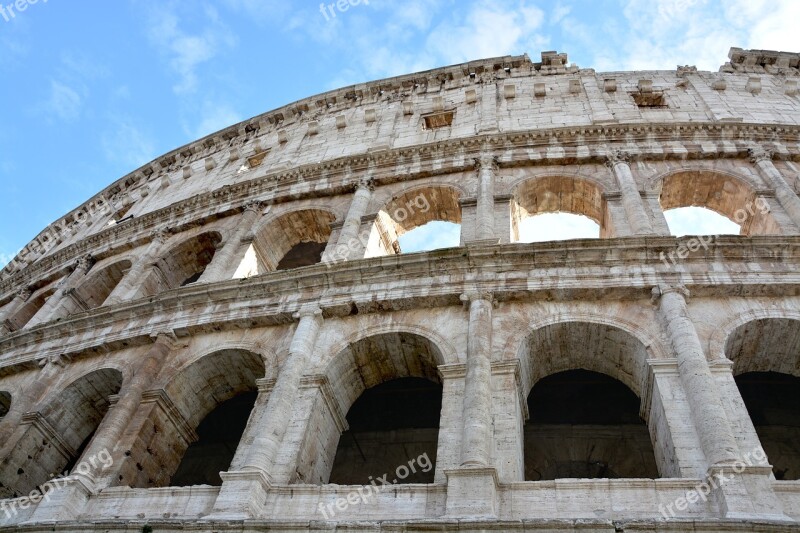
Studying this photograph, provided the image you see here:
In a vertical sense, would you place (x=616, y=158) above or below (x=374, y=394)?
above

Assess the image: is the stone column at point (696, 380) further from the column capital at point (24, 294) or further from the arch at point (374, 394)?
the column capital at point (24, 294)

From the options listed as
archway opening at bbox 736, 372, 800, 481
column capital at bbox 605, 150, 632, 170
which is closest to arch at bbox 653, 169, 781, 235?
column capital at bbox 605, 150, 632, 170

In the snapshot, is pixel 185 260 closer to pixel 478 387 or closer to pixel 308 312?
pixel 308 312

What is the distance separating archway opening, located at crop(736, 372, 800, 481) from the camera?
12.1m

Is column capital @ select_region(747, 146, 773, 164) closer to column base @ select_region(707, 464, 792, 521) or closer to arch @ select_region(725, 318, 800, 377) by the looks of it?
arch @ select_region(725, 318, 800, 377)

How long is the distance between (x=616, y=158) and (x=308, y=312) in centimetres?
796

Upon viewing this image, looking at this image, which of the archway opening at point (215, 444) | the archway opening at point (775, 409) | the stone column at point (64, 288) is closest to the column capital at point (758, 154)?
the archway opening at point (775, 409)

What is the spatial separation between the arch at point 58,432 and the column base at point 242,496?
15.2ft

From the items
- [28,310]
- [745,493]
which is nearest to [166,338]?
[745,493]

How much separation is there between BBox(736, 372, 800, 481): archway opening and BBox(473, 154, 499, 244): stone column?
533cm

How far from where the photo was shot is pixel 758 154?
14.5 m

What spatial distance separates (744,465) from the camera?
7516mm

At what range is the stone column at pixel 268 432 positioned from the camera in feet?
27.2

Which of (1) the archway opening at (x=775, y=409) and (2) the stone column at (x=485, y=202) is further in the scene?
(2) the stone column at (x=485, y=202)
